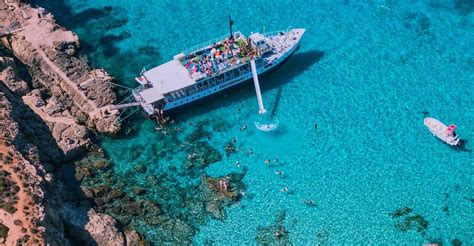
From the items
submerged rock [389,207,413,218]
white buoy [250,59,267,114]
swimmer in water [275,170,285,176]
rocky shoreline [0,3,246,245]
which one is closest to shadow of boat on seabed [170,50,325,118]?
white buoy [250,59,267,114]

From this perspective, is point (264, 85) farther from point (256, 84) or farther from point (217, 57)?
point (217, 57)

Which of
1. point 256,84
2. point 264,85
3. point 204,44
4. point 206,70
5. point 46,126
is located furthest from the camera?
point 204,44

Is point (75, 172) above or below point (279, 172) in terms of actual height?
above

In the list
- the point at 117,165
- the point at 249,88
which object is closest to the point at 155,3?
the point at 249,88

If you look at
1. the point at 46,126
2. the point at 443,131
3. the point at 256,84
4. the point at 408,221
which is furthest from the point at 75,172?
the point at 443,131

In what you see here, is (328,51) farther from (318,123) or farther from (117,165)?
(117,165)

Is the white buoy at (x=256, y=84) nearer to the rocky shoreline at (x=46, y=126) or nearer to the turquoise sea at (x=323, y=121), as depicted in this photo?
the turquoise sea at (x=323, y=121)

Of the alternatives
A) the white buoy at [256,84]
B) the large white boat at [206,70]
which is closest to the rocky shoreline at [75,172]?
the large white boat at [206,70]

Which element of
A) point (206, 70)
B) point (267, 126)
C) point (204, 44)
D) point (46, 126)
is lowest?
point (267, 126)
